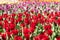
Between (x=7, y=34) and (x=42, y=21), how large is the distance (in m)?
1.29

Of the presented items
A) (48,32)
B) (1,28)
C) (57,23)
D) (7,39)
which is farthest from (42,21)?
(7,39)

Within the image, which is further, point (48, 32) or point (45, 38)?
point (48, 32)

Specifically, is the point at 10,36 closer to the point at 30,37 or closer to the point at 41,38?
the point at 30,37

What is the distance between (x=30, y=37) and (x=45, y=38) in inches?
13.1

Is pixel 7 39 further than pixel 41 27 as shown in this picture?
No

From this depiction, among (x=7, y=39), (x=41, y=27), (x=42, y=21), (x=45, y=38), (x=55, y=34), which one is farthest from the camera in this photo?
(x=42, y=21)

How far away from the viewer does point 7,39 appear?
3072mm

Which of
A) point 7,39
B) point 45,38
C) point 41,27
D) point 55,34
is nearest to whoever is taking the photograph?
point 45,38

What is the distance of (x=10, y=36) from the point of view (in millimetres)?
3184

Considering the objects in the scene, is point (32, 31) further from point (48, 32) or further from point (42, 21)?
point (42, 21)

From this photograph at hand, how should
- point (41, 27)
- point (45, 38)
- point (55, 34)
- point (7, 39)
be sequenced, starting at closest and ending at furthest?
1. point (45, 38)
2. point (7, 39)
3. point (55, 34)
4. point (41, 27)

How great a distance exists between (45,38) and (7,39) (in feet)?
1.73

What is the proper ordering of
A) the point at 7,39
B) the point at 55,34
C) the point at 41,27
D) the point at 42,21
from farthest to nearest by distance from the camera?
the point at 42,21, the point at 41,27, the point at 55,34, the point at 7,39

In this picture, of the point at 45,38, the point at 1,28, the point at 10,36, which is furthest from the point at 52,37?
the point at 1,28
